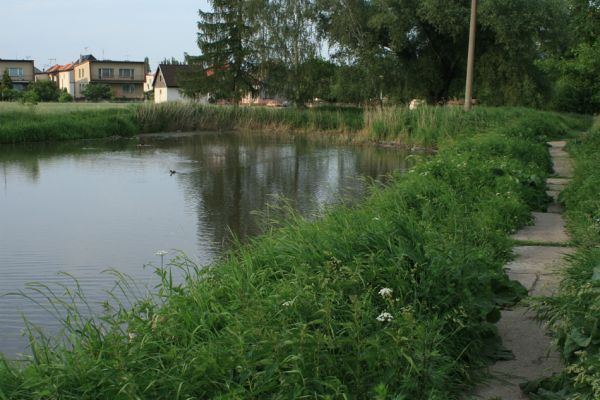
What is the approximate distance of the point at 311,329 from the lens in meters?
3.60

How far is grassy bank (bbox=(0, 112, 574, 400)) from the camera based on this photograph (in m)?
3.04

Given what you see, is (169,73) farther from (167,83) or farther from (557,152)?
(557,152)

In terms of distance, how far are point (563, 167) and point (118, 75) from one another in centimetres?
9100

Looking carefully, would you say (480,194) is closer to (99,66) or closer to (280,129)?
(280,129)

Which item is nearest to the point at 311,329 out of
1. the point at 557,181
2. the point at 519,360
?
the point at 519,360

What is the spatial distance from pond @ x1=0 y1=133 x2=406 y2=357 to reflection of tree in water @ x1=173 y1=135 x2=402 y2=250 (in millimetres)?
32

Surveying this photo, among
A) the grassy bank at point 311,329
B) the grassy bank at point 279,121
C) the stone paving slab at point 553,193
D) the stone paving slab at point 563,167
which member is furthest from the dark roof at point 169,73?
the grassy bank at point 311,329

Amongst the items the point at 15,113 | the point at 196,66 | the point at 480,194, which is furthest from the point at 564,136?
the point at 196,66

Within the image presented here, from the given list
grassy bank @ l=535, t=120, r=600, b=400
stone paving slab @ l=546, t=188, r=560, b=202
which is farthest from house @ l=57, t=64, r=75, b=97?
grassy bank @ l=535, t=120, r=600, b=400

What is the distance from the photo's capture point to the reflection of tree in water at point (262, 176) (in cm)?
1134

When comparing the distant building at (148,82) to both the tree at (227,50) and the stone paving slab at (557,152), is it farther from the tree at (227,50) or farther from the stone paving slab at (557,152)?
the stone paving slab at (557,152)

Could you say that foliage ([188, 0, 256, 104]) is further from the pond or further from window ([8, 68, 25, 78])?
window ([8, 68, 25, 78])

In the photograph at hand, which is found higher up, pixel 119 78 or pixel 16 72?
pixel 16 72

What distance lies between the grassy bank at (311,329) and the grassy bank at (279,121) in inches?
626
